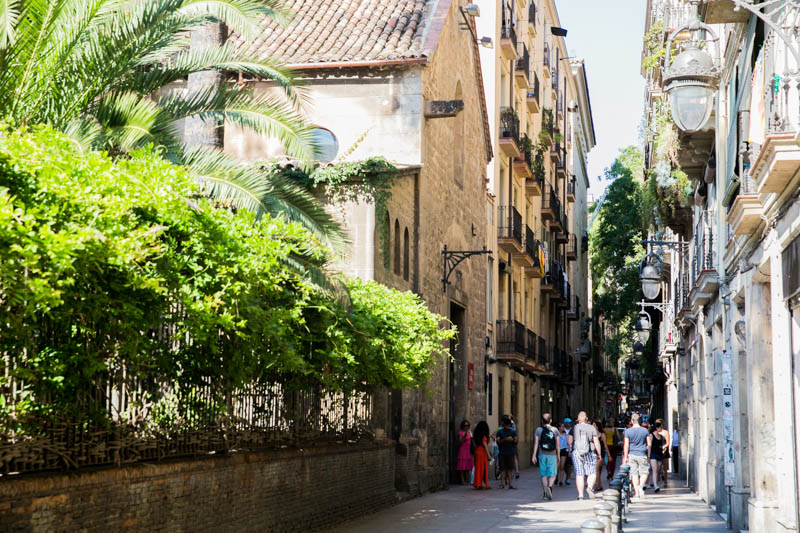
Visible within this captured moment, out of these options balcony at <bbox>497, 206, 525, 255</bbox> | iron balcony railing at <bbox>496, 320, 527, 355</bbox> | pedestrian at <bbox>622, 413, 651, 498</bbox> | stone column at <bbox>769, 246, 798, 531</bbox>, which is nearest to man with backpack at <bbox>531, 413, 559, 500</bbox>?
pedestrian at <bbox>622, 413, 651, 498</bbox>

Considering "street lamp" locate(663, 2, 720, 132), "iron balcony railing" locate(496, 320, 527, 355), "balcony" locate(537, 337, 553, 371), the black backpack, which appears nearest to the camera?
"street lamp" locate(663, 2, 720, 132)

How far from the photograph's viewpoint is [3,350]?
8070mm

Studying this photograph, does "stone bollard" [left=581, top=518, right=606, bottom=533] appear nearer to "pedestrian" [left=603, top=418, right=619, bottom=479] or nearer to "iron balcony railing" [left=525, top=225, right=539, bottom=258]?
"pedestrian" [left=603, top=418, right=619, bottom=479]

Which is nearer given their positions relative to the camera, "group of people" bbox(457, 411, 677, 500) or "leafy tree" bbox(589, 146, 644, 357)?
"group of people" bbox(457, 411, 677, 500)

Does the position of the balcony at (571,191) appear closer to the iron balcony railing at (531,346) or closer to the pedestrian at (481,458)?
the iron balcony railing at (531,346)

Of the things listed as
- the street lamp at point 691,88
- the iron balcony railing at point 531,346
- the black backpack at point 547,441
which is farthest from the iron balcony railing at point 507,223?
the street lamp at point 691,88

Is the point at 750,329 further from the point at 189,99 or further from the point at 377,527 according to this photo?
the point at 189,99

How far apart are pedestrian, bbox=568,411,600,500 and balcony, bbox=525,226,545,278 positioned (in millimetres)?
17515

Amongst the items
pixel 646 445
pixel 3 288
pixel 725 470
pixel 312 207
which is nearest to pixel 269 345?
pixel 312 207

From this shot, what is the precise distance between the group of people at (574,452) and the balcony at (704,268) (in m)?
2.89

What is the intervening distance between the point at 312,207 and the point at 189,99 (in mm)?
2108

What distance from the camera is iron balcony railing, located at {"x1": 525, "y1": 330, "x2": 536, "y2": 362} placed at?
3856 cm

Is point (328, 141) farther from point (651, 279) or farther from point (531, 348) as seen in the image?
point (531, 348)

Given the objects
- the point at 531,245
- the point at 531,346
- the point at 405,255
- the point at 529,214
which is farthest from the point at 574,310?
the point at 405,255
